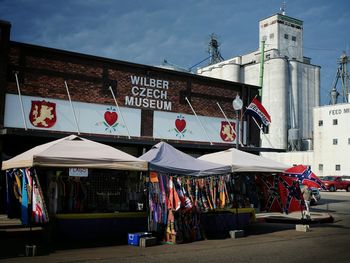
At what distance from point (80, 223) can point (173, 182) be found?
2722 mm

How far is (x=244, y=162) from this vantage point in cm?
1421

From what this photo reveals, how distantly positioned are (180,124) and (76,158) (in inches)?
449

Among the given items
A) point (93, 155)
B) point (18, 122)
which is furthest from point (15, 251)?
point (18, 122)

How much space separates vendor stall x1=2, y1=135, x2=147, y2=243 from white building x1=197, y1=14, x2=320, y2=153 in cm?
3839

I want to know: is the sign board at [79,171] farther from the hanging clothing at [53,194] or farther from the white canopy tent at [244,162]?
the white canopy tent at [244,162]

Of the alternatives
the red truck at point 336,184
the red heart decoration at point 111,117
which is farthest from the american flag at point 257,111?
the red truck at point 336,184

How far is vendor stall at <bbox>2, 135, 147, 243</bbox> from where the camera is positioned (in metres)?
11.0

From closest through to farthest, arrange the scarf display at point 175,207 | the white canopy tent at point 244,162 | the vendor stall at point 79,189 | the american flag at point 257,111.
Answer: the vendor stall at point 79,189
the scarf display at point 175,207
the white canopy tent at point 244,162
the american flag at point 257,111

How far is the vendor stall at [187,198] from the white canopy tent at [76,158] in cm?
88

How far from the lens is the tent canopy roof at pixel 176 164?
40.2 feet

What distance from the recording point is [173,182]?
1222 cm

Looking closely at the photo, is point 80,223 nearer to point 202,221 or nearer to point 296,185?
point 202,221

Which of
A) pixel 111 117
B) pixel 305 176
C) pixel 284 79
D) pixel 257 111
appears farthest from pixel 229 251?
pixel 284 79

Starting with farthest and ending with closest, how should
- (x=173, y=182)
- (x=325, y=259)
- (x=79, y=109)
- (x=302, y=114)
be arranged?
(x=302, y=114), (x=79, y=109), (x=173, y=182), (x=325, y=259)
